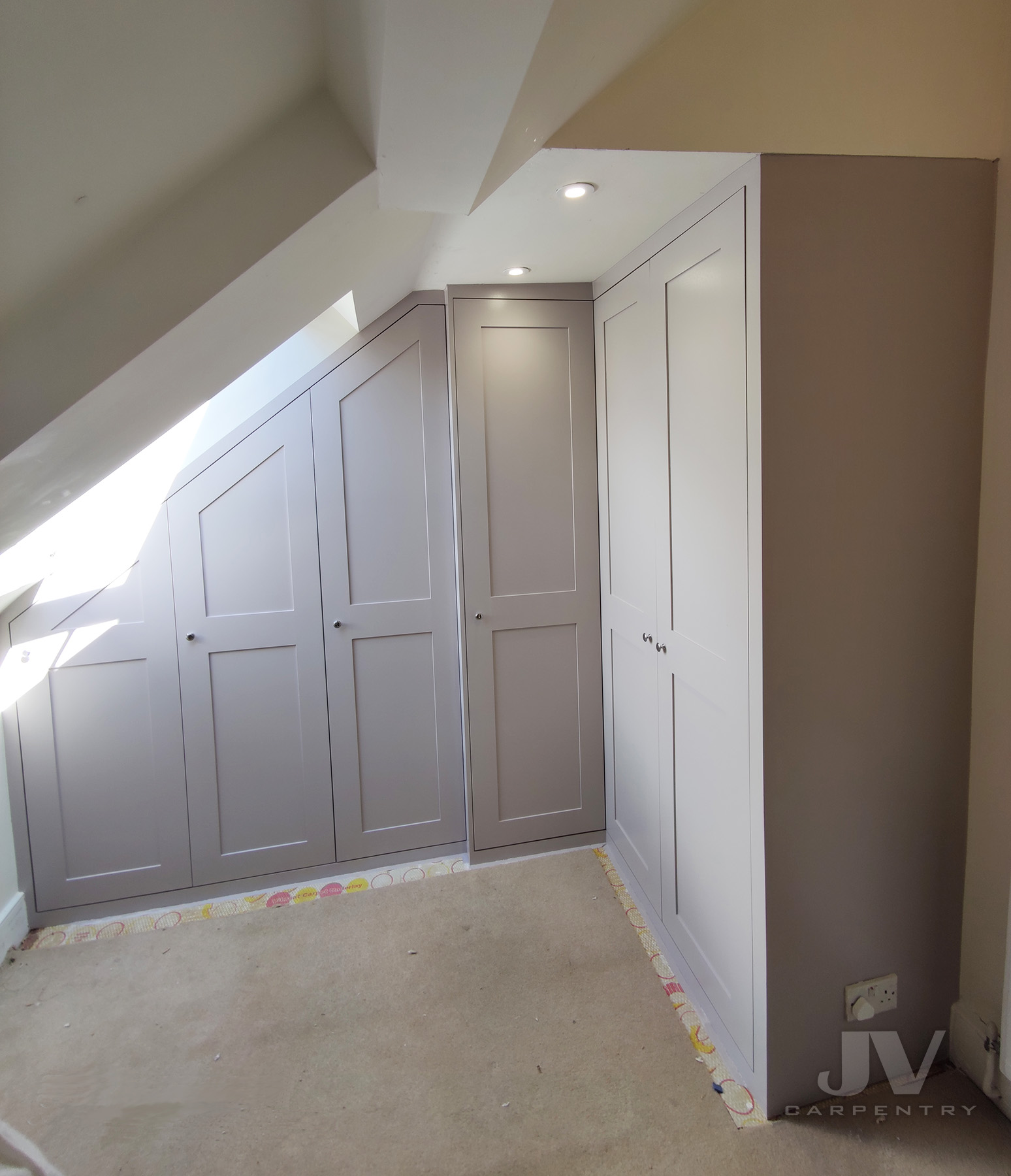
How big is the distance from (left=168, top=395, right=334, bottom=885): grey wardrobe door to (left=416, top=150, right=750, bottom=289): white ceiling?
2.55 ft

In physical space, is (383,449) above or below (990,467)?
above

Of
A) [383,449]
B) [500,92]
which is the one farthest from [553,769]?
[500,92]

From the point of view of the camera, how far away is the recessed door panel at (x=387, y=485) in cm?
237

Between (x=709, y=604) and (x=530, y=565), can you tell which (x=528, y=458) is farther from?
(x=709, y=604)

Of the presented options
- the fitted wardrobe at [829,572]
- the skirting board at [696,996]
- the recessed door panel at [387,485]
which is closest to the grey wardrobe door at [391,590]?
the recessed door panel at [387,485]

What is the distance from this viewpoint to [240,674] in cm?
238

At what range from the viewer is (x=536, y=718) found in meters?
2.52

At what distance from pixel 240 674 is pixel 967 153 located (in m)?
2.45

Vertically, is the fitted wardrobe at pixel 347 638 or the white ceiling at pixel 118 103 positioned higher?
the white ceiling at pixel 118 103

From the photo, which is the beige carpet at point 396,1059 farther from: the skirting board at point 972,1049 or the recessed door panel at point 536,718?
the recessed door panel at point 536,718

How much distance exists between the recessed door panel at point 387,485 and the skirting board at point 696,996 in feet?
4.13

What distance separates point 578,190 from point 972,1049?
7.09 ft

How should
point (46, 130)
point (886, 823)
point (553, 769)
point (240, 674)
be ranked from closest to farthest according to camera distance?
point (46, 130) → point (886, 823) → point (240, 674) → point (553, 769)

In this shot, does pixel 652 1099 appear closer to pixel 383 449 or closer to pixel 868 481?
Answer: pixel 868 481
